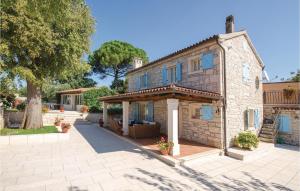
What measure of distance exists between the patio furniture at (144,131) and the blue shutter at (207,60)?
5.12m

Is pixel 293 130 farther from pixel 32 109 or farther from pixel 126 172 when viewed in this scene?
pixel 32 109

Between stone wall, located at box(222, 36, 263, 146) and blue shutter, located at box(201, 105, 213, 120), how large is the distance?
0.84m

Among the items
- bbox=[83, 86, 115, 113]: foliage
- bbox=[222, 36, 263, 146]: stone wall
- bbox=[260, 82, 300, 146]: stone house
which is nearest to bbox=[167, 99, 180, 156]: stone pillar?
bbox=[222, 36, 263, 146]: stone wall

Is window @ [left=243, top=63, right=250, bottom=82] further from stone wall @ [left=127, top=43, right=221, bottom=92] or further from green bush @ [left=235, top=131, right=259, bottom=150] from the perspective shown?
green bush @ [left=235, top=131, right=259, bottom=150]

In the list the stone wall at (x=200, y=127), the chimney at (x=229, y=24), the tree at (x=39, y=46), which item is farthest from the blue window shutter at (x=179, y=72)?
the tree at (x=39, y=46)

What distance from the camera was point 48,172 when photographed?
6.16m

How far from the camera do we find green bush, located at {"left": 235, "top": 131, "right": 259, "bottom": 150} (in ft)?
29.9

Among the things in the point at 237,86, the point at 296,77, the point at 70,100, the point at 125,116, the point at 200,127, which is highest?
the point at 296,77

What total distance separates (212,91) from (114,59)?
73.5ft

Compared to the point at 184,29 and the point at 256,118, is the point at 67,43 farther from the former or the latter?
the point at 256,118

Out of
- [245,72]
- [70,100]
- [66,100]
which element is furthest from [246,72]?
[66,100]

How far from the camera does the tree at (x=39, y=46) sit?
31.6 ft

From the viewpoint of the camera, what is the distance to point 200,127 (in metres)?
10.3

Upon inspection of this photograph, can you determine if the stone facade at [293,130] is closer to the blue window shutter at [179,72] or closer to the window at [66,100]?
the blue window shutter at [179,72]
